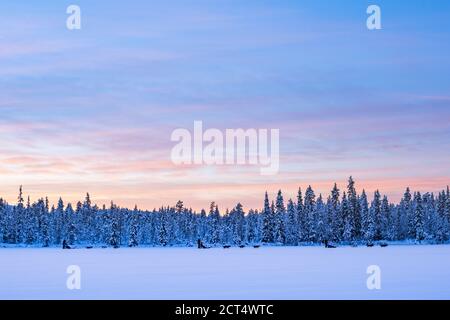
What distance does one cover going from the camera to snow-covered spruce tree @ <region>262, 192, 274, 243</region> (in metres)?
155

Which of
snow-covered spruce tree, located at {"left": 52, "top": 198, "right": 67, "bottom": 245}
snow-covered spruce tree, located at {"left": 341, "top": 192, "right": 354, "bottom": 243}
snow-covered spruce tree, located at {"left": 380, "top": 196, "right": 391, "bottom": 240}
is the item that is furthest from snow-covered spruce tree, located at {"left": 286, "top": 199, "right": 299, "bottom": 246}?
snow-covered spruce tree, located at {"left": 52, "top": 198, "right": 67, "bottom": 245}

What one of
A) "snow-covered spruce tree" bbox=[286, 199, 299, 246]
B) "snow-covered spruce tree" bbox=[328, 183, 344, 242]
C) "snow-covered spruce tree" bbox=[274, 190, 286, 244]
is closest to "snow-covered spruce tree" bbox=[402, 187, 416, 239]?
"snow-covered spruce tree" bbox=[328, 183, 344, 242]

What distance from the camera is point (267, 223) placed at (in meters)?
157

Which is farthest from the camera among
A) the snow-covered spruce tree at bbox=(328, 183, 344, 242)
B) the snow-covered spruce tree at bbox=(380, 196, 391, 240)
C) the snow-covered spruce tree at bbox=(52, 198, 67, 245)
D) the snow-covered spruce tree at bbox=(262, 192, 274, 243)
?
the snow-covered spruce tree at bbox=(52, 198, 67, 245)

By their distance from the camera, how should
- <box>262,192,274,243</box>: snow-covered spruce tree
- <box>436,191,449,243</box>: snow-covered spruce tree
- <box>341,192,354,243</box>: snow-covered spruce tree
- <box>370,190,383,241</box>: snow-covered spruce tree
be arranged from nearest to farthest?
<box>341,192,354,243</box>: snow-covered spruce tree
<box>262,192,274,243</box>: snow-covered spruce tree
<box>370,190,383,241</box>: snow-covered spruce tree
<box>436,191,449,243</box>: snow-covered spruce tree

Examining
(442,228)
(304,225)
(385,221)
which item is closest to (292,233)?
(304,225)

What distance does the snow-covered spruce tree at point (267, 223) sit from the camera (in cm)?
15488

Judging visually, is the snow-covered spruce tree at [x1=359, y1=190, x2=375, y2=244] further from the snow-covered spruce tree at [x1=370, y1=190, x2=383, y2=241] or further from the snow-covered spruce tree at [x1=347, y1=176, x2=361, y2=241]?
the snow-covered spruce tree at [x1=370, y1=190, x2=383, y2=241]

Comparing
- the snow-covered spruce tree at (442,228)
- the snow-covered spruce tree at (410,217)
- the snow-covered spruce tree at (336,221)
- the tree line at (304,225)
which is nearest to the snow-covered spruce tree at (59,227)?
the tree line at (304,225)

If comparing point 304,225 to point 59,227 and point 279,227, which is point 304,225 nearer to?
point 279,227

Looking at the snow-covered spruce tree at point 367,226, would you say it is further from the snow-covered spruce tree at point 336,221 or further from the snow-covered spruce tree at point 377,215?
the snow-covered spruce tree at point 377,215

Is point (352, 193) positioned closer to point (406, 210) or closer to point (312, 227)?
point (312, 227)

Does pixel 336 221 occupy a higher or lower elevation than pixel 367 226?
higher

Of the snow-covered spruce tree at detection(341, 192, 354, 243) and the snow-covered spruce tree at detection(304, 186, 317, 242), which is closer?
the snow-covered spruce tree at detection(341, 192, 354, 243)
